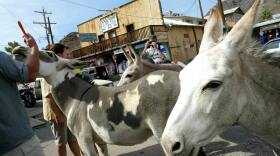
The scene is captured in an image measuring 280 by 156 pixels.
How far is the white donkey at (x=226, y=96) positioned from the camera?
1.90 m

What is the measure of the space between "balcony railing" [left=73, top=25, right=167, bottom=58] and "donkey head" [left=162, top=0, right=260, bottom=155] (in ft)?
98.1

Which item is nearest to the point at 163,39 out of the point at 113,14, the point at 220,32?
the point at 113,14

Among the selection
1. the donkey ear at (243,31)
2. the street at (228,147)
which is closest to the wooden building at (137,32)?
the street at (228,147)

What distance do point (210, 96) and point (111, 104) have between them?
230 centimetres

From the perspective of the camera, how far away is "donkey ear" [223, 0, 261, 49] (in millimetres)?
A: 1966

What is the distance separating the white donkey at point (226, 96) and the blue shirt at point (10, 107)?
54.9 inches

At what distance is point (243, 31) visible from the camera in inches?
79.8

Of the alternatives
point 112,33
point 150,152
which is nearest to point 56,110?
point 150,152

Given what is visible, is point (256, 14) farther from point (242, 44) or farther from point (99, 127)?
point (99, 127)

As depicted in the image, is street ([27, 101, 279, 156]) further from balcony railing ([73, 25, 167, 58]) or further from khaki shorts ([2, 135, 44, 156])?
balcony railing ([73, 25, 167, 58])

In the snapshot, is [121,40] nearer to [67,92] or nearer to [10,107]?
[67,92]

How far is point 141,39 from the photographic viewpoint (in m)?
33.1

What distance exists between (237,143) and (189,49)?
109 feet

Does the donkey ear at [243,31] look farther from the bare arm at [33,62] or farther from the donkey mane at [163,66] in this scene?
the donkey mane at [163,66]
